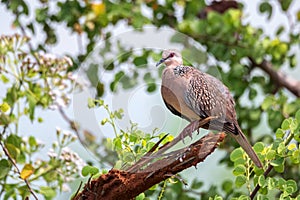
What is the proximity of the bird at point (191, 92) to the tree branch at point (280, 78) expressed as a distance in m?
1.04

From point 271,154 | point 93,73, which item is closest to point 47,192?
point 93,73

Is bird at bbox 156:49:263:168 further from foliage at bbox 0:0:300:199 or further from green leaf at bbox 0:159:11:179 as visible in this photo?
green leaf at bbox 0:159:11:179

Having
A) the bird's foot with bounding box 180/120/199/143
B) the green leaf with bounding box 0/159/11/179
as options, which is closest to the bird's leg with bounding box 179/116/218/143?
the bird's foot with bounding box 180/120/199/143

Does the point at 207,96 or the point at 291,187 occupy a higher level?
the point at 207,96

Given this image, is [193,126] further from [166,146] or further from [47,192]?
[47,192]

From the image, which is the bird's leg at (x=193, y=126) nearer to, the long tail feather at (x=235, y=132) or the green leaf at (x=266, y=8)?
the long tail feather at (x=235, y=132)

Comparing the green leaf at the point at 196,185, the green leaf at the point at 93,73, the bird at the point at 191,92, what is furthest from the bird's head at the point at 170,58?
the green leaf at the point at 196,185

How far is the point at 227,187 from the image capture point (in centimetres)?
141

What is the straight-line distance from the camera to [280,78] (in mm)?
1845

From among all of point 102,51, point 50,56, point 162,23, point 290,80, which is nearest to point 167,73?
point 102,51

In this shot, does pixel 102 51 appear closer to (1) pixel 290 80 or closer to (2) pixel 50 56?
(2) pixel 50 56

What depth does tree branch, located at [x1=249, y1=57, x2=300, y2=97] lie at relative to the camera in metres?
1.83

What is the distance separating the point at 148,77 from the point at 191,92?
0.09m

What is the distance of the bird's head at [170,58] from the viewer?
2.54 feet
